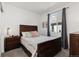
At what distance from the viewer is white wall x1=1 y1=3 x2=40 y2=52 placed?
407 centimetres

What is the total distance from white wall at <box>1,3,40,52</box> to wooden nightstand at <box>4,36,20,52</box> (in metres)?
0.26

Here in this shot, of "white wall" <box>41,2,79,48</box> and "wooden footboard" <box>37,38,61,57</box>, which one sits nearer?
"wooden footboard" <box>37,38,61,57</box>

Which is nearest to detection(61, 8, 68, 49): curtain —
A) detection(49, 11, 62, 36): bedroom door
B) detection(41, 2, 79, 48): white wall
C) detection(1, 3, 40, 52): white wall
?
detection(41, 2, 79, 48): white wall

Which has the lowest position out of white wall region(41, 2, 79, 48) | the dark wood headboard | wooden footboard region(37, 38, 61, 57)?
wooden footboard region(37, 38, 61, 57)

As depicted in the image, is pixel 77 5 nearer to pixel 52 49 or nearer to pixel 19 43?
pixel 52 49

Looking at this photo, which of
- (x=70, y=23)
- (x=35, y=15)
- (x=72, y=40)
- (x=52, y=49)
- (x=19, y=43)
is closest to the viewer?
(x=72, y=40)

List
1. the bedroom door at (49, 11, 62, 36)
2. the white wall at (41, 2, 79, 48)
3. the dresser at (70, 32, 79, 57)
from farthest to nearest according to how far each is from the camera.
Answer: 1. the bedroom door at (49, 11, 62, 36)
2. the white wall at (41, 2, 79, 48)
3. the dresser at (70, 32, 79, 57)

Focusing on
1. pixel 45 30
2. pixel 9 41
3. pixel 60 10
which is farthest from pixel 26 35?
pixel 60 10

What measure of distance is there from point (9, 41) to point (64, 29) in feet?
9.41

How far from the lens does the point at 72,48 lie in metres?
2.60

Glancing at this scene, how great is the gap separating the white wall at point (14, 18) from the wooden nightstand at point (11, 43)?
26cm

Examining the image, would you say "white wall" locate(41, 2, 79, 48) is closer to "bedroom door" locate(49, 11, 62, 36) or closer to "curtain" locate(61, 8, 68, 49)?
"curtain" locate(61, 8, 68, 49)

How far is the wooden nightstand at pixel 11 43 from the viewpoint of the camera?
3.93 m

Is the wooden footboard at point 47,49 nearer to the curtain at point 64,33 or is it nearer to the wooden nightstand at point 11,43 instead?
the curtain at point 64,33
